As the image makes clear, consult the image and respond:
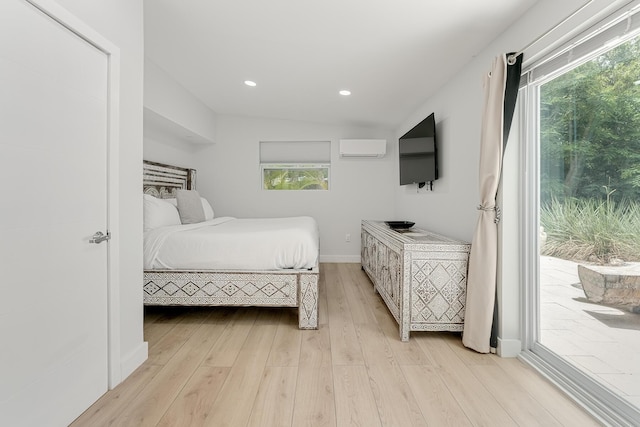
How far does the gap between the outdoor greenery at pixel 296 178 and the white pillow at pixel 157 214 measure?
1990 mm

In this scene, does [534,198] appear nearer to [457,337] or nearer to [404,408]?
[457,337]

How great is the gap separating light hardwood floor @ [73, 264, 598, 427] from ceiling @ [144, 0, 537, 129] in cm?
231

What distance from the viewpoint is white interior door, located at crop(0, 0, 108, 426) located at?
1127mm

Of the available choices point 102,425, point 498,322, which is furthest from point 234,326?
point 498,322

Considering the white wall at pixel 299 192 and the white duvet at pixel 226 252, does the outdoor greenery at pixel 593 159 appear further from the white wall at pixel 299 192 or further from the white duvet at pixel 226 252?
the white wall at pixel 299 192

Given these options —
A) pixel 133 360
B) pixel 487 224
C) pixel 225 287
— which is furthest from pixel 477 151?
pixel 133 360

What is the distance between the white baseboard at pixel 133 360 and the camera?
5.62ft

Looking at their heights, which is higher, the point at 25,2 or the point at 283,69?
the point at 283,69

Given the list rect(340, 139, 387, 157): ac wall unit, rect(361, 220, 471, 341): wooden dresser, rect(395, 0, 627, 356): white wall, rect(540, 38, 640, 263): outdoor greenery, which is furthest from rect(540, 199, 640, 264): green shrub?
rect(340, 139, 387, 157): ac wall unit

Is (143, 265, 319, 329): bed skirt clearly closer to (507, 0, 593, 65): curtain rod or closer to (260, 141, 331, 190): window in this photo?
(507, 0, 593, 65): curtain rod

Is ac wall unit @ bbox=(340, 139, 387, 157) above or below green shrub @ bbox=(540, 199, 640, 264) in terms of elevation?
above

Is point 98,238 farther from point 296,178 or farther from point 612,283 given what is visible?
point 296,178

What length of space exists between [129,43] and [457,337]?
10.2 ft

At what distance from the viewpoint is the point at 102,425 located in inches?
53.7
